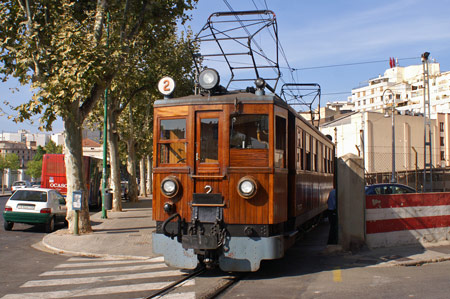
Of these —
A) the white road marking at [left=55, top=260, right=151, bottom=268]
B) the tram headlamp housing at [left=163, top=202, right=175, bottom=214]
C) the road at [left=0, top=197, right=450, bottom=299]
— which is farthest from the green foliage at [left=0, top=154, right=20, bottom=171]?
the tram headlamp housing at [left=163, top=202, right=175, bottom=214]

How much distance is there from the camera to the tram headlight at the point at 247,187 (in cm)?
812

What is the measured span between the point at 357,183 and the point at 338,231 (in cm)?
120

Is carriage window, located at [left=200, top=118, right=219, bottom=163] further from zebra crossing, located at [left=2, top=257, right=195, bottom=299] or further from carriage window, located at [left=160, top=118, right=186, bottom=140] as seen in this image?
zebra crossing, located at [left=2, top=257, right=195, bottom=299]

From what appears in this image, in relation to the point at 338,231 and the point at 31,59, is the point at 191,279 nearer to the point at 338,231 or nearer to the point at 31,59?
the point at 338,231

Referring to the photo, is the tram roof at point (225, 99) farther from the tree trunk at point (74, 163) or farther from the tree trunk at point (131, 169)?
the tree trunk at point (131, 169)

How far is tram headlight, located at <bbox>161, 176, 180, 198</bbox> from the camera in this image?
27.8 ft

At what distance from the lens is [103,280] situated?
8.50m

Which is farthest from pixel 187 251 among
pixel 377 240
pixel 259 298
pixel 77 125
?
pixel 77 125

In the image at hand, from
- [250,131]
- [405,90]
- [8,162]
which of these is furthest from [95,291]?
[405,90]

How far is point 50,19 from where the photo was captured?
47.4 ft

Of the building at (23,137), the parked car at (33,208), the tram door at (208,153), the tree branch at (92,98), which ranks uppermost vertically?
the building at (23,137)

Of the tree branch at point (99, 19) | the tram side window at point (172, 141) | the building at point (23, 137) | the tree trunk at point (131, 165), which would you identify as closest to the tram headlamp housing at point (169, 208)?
the tram side window at point (172, 141)

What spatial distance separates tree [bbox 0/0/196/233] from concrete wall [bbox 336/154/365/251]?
712 centimetres

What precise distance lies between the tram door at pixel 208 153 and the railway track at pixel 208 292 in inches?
60.1
